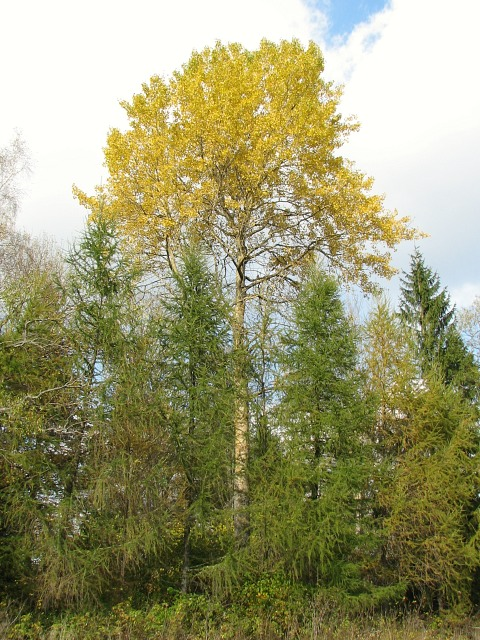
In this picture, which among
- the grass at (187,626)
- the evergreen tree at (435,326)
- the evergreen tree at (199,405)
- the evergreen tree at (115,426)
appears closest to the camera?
the grass at (187,626)

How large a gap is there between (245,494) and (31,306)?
18.7 feet

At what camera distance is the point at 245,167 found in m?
13.7

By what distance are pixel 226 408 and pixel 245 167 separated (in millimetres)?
6266

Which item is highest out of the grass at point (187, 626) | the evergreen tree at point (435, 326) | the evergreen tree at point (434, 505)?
the evergreen tree at point (435, 326)

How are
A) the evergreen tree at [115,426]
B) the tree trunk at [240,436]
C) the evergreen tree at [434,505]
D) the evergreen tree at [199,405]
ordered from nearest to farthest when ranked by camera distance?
the evergreen tree at [115,426]
the evergreen tree at [199,405]
the tree trunk at [240,436]
the evergreen tree at [434,505]

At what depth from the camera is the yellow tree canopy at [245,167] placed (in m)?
13.6

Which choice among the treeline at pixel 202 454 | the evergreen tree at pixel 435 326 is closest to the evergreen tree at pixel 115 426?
the treeline at pixel 202 454

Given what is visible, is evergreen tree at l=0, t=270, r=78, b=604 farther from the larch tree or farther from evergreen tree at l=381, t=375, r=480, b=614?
evergreen tree at l=381, t=375, r=480, b=614

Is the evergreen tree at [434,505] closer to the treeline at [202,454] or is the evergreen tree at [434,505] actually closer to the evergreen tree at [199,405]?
the treeline at [202,454]

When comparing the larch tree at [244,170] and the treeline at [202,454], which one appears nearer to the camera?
the treeline at [202,454]

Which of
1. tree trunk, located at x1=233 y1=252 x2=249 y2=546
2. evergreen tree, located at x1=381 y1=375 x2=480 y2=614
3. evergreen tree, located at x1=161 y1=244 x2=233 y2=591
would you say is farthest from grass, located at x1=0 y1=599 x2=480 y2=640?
evergreen tree, located at x1=381 y1=375 x2=480 y2=614

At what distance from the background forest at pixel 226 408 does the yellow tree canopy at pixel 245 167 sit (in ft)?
0.21

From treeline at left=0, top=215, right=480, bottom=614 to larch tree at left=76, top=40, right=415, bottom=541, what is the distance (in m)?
1.84

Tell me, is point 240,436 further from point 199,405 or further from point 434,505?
point 434,505
